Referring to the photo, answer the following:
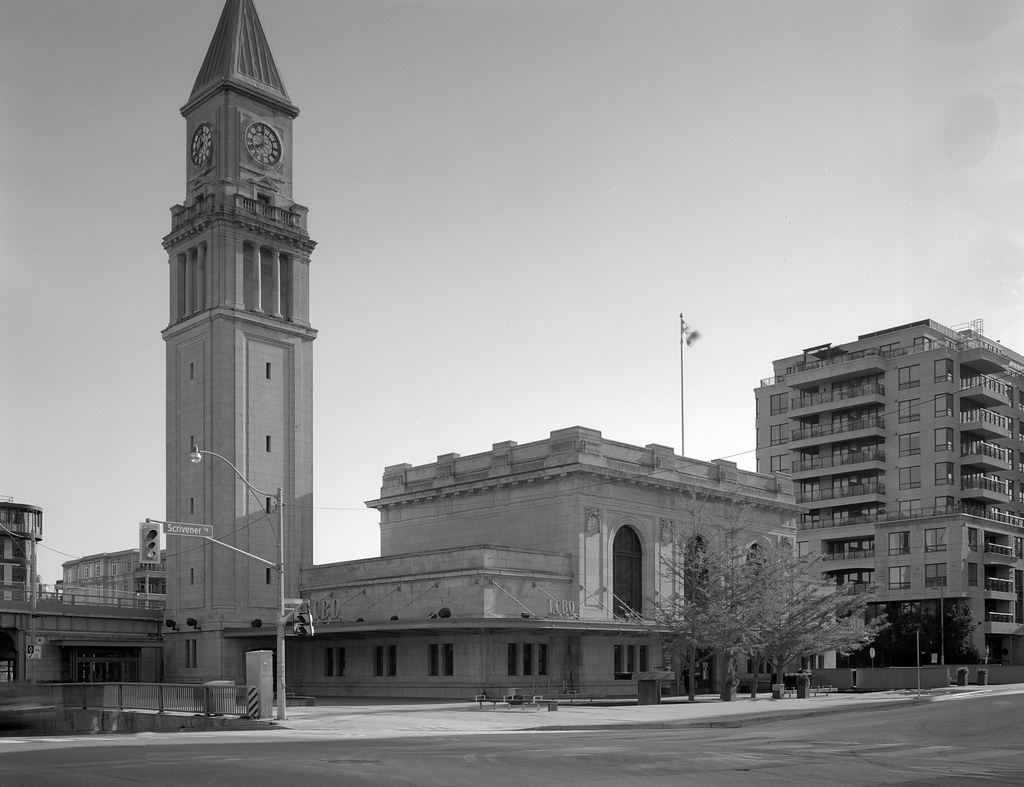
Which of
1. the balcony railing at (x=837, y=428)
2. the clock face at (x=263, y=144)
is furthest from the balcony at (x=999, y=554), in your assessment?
the clock face at (x=263, y=144)

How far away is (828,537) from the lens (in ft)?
348

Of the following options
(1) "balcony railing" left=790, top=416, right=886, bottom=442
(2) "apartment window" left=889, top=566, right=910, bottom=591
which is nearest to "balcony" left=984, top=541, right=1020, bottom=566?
(2) "apartment window" left=889, top=566, right=910, bottom=591

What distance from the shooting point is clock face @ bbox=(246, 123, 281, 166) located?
242ft

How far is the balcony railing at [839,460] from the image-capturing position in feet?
343

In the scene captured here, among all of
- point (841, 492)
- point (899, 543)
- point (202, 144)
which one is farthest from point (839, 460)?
point (202, 144)

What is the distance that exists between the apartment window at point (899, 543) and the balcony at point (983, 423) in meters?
10.8

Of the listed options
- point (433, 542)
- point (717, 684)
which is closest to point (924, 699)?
point (717, 684)

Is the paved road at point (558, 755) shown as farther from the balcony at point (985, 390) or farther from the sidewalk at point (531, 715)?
the balcony at point (985, 390)

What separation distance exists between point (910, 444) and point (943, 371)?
23.2 ft

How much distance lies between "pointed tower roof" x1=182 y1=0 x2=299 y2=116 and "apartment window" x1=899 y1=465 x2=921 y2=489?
61561 mm

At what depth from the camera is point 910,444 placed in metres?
103

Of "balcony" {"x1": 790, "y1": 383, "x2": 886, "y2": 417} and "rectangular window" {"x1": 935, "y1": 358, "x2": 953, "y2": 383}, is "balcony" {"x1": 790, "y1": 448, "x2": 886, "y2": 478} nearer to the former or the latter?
"balcony" {"x1": 790, "y1": 383, "x2": 886, "y2": 417}

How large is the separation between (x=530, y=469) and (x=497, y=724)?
96.8 feet

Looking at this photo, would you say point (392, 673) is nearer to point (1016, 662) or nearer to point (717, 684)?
point (717, 684)
